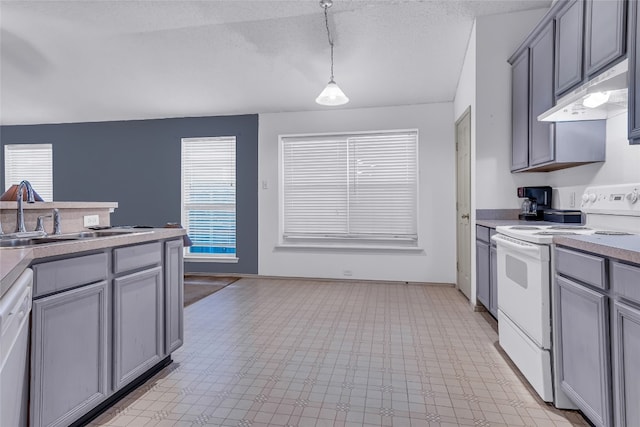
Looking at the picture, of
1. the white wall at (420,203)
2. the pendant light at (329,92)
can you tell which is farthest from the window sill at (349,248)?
the pendant light at (329,92)

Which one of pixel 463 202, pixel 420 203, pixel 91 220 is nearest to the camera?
pixel 91 220

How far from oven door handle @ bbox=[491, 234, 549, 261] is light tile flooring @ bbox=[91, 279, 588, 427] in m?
0.80

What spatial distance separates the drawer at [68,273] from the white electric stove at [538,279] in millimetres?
2299

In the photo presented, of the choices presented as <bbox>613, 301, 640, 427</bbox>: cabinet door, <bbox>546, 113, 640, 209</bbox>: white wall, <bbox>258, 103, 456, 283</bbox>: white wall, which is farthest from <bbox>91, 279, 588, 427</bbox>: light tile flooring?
<bbox>546, 113, 640, 209</bbox>: white wall

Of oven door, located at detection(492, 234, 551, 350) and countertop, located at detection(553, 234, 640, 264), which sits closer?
countertop, located at detection(553, 234, 640, 264)

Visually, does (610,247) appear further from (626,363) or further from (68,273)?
(68,273)

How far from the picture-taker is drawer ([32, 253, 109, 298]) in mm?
1423

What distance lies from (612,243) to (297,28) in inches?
124

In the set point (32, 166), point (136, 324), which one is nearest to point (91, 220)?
point (136, 324)

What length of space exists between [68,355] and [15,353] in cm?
43

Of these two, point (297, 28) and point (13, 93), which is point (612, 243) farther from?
point (13, 93)

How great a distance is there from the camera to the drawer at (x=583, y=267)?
56.2 inches

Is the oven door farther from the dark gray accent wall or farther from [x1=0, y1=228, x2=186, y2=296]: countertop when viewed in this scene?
the dark gray accent wall

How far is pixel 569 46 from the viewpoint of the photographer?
97.6 inches
